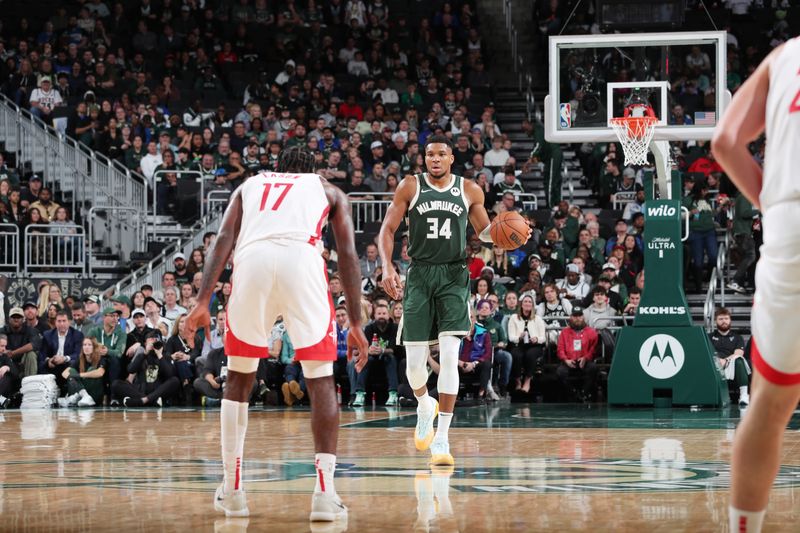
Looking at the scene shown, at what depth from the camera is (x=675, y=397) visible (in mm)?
13898

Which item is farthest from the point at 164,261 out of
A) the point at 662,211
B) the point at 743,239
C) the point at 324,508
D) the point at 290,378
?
the point at 324,508

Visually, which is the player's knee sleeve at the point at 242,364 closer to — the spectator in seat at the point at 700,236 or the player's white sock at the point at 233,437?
the player's white sock at the point at 233,437

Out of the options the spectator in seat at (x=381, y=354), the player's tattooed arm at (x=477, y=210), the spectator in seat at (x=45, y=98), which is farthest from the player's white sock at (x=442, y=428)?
the spectator in seat at (x=45, y=98)

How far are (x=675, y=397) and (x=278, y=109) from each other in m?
10.9

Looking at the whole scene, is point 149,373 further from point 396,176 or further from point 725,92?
point 725,92

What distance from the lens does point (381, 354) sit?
50.7 ft

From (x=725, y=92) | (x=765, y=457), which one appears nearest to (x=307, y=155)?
(x=765, y=457)

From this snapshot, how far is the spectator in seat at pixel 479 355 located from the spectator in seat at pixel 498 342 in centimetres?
24

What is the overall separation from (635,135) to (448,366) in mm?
5811

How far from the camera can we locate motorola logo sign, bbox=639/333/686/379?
45.5 ft

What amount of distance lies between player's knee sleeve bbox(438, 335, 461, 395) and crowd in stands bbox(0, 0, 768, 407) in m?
5.96

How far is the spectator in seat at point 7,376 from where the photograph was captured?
1552cm

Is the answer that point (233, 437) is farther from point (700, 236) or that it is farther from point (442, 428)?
point (700, 236)

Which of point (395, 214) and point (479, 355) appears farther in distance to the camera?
point (479, 355)
